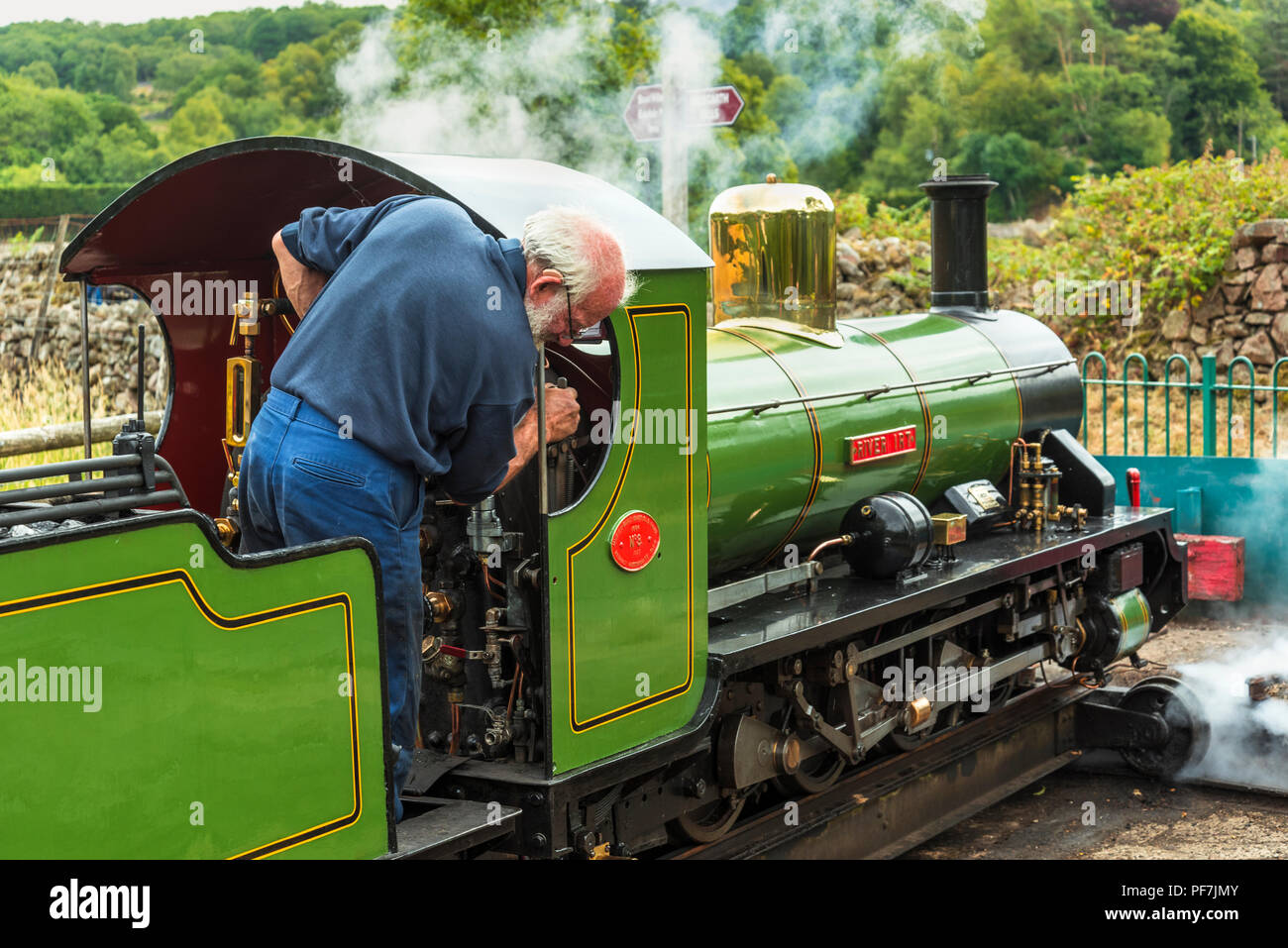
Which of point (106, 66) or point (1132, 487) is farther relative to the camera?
point (106, 66)

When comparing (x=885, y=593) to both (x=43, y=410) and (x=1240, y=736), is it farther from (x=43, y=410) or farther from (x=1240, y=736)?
(x=43, y=410)

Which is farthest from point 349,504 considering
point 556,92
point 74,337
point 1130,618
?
point 556,92

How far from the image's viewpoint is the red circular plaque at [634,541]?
3.60 metres

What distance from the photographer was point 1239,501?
8.29 m

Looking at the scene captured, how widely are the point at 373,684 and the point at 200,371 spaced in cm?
200

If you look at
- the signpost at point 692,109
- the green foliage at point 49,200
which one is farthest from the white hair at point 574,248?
the green foliage at point 49,200

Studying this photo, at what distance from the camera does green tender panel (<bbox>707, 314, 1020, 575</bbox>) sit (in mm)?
4688

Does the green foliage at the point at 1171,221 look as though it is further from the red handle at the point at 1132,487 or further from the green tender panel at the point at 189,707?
the green tender panel at the point at 189,707

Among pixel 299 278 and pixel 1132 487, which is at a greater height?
pixel 299 278

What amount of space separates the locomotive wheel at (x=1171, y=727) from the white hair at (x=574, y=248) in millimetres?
4039

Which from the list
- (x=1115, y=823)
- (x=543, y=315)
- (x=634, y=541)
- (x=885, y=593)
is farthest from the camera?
(x=1115, y=823)

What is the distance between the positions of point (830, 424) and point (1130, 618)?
2.23 meters

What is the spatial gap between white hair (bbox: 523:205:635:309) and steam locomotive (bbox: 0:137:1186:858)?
135 millimetres

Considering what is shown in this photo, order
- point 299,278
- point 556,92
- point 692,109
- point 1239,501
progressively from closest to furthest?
point 299,278
point 692,109
point 1239,501
point 556,92
